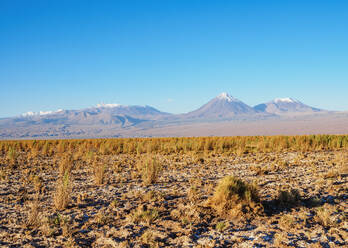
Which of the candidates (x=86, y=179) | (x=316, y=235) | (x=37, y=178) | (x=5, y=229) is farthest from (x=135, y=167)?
(x=316, y=235)

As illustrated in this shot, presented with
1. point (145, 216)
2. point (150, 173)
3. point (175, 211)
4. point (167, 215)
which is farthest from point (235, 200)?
point (150, 173)

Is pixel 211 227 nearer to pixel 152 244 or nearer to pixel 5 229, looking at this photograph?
pixel 152 244

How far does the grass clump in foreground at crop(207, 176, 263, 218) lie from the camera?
6.19 m

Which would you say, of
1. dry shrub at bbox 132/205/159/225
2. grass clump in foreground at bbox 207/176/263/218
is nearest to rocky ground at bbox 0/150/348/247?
dry shrub at bbox 132/205/159/225

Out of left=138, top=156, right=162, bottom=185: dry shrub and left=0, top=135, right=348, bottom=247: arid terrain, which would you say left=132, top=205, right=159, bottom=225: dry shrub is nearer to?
left=0, top=135, right=348, bottom=247: arid terrain

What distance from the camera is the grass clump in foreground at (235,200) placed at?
6191 millimetres

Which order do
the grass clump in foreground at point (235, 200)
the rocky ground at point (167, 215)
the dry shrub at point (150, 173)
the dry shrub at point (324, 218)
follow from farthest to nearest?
1. the dry shrub at point (150, 173)
2. the grass clump in foreground at point (235, 200)
3. the dry shrub at point (324, 218)
4. the rocky ground at point (167, 215)

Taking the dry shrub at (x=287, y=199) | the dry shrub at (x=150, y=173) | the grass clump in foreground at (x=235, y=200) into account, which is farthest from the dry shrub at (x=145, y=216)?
the dry shrub at (x=287, y=199)

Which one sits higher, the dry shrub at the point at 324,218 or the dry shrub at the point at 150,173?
the dry shrub at the point at 150,173

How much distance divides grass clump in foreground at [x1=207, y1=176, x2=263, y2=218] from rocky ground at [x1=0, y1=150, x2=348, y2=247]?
14 centimetres

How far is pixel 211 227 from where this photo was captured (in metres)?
5.59

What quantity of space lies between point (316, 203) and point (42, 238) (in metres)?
6.11

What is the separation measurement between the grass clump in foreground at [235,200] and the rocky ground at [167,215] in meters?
0.14

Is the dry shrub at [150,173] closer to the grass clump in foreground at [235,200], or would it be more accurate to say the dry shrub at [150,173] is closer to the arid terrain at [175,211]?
the arid terrain at [175,211]
